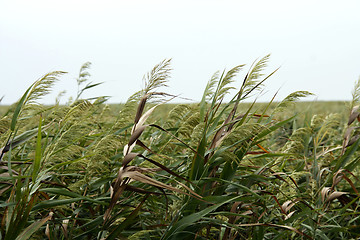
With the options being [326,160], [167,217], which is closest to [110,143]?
[167,217]

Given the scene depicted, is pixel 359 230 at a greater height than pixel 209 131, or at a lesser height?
lesser

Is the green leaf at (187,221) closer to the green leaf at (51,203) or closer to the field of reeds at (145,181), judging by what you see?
the field of reeds at (145,181)

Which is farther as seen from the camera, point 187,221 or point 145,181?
point 187,221

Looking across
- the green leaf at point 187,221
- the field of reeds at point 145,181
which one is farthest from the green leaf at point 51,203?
the green leaf at point 187,221

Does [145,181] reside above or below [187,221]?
above

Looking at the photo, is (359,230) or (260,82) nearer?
(260,82)

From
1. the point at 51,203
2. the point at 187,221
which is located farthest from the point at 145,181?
the point at 51,203

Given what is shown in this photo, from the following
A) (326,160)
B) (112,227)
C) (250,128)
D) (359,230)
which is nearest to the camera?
(250,128)

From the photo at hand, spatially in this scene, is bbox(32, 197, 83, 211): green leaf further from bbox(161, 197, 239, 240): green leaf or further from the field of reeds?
bbox(161, 197, 239, 240): green leaf

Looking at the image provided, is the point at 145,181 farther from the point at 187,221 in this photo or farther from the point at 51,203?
the point at 51,203

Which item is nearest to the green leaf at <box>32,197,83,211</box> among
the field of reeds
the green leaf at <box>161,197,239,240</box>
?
the field of reeds

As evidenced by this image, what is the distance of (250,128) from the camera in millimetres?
1558

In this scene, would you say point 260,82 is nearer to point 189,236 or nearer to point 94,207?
point 189,236

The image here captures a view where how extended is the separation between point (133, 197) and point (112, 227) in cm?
18
